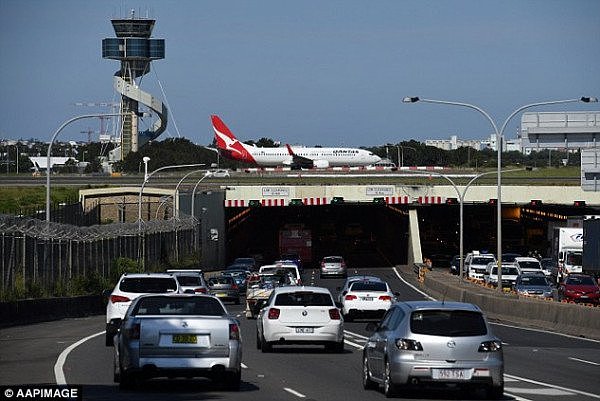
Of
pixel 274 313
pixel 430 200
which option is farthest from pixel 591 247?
pixel 274 313

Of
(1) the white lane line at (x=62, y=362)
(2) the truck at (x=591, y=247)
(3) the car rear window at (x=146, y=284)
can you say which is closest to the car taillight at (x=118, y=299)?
(3) the car rear window at (x=146, y=284)

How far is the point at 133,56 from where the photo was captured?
19175 cm

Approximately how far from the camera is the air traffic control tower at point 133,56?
625ft

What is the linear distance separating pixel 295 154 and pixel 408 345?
133 m

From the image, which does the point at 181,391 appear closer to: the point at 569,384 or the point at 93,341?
the point at 569,384

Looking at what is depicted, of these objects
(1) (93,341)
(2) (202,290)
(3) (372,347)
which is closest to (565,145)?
(2) (202,290)

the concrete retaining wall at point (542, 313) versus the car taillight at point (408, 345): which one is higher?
the car taillight at point (408, 345)

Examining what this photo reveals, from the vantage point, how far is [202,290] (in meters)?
34.0

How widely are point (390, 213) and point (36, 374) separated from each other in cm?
9674

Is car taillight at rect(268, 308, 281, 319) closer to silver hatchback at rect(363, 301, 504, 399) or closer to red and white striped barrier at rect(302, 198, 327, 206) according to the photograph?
silver hatchback at rect(363, 301, 504, 399)

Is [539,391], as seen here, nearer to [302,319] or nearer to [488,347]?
[488,347]

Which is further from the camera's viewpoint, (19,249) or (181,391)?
(19,249)

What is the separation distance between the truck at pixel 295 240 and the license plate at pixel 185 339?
7380cm

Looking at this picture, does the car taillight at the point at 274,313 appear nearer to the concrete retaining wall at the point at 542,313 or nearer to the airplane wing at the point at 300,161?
the concrete retaining wall at the point at 542,313
